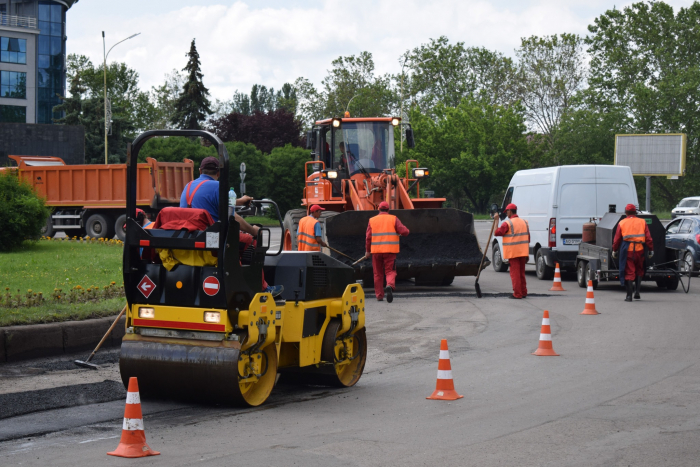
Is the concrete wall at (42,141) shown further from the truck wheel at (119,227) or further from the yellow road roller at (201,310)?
the yellow road roller at (201,310)

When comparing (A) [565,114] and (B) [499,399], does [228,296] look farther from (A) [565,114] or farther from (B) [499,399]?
(A) [565,114]

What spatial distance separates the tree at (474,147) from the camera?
6562cm

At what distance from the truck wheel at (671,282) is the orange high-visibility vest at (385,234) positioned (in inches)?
245

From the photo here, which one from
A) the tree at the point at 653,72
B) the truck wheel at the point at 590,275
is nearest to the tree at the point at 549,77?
the tree at the point at 653,72

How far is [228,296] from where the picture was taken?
22.4 ft

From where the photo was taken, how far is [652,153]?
161ft

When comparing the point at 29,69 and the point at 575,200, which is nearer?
the point at 575,200

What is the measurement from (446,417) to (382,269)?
8755 millimetres


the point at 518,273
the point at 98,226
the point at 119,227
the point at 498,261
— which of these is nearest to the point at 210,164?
the point at 518,273

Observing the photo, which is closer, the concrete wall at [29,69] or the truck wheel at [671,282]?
the truck wheel at [671,282]

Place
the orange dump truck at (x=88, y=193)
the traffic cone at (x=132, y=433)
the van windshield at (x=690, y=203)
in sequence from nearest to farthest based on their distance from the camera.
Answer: the traffic cone at (x=132, y=433)
the orange dump truck at (x=88, y=193)
the van windshield at (x=690, y=203)

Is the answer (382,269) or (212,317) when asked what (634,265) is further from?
(212,317)

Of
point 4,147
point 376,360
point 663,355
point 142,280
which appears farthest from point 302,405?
point 4,147

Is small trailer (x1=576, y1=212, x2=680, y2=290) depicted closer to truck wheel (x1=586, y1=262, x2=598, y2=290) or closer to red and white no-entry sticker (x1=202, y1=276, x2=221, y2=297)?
truck wheel (x1=586, y1=262, x2=598, y2=290)
